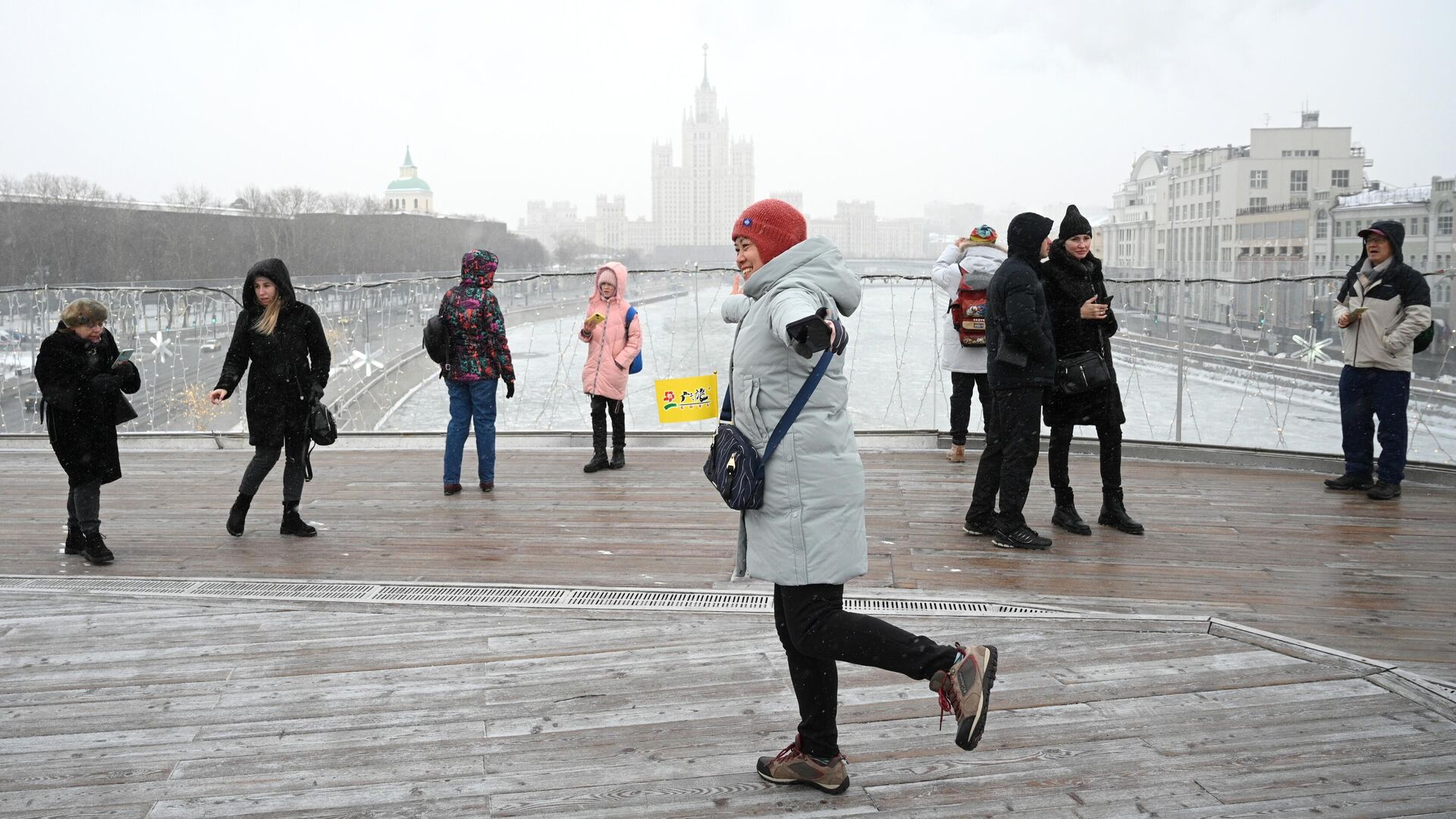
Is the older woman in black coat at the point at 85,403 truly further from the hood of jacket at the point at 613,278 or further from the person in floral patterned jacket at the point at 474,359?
the hood of jacket at the point at 613,278

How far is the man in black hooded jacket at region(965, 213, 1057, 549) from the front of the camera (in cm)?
539

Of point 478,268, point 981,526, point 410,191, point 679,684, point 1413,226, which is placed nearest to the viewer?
point 679,684

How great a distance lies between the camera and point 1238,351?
899 centimetres

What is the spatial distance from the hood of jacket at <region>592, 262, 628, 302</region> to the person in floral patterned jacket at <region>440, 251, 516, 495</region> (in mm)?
946

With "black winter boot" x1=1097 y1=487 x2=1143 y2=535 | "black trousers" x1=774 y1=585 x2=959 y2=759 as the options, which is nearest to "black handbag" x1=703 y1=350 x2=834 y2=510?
"black trousers" x1=774 y1=585 x2=959 y2=759

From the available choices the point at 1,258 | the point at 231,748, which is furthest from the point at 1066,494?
the point at 1,258

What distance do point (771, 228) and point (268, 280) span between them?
154 inches

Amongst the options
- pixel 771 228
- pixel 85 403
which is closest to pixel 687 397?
pixel 85 403

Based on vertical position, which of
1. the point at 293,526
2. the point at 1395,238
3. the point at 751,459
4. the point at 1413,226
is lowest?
the point at 293,526

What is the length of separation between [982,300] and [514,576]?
375 cm

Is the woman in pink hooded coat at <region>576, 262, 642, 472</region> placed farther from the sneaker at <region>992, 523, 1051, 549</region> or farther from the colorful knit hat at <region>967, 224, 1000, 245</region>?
the sneaker at <region>992, 523, 1051, 549</region>

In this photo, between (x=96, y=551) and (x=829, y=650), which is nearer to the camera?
(x=829, y=650)

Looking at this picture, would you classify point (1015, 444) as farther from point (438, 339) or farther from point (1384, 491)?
point (438, 339)

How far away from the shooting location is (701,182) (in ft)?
575
